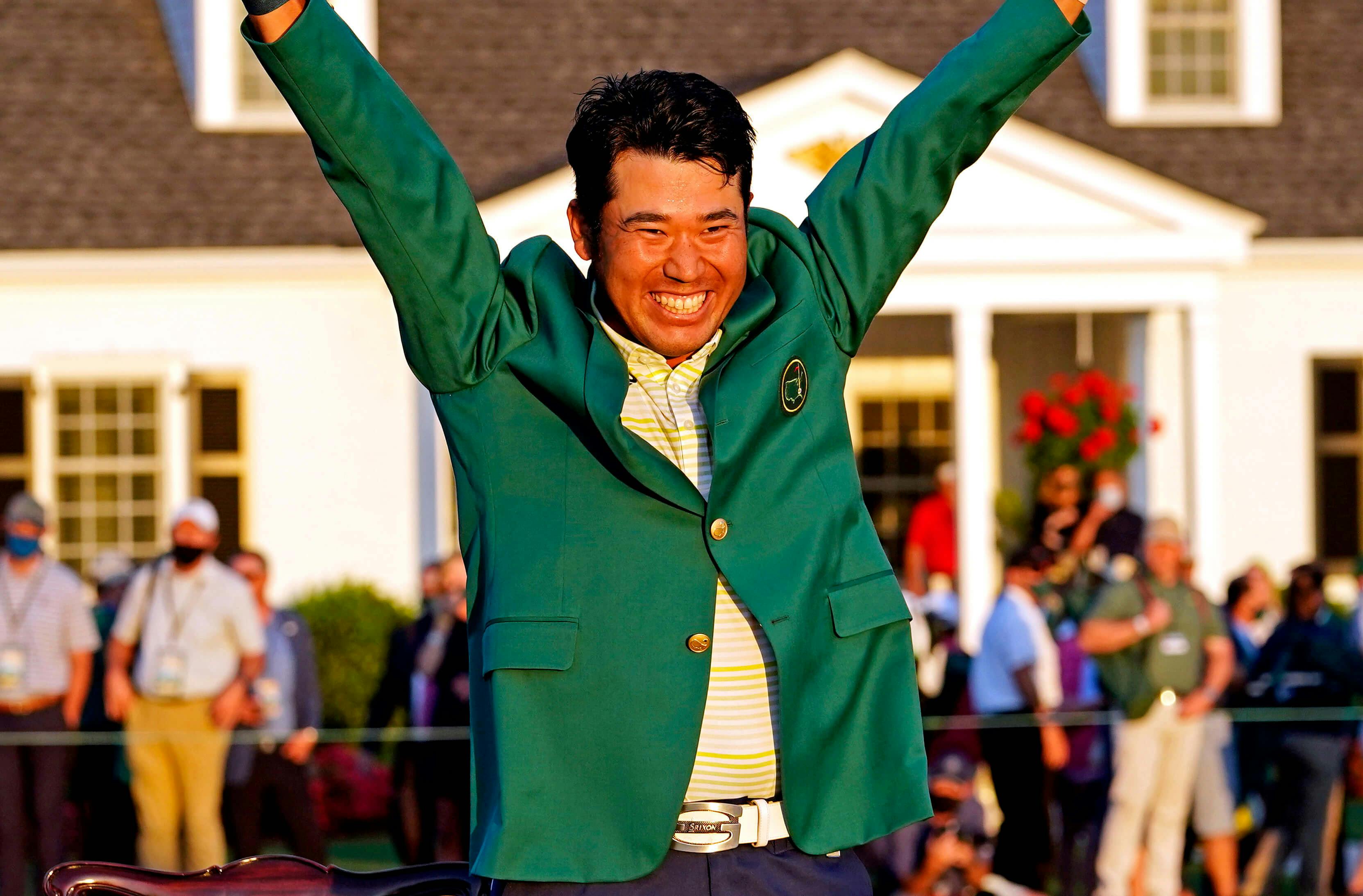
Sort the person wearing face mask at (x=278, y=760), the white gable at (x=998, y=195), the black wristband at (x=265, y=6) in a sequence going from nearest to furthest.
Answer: the black wristband at (x=265, y=6) → the person wearing face mask at (x=278, y=760) → the white gable at (x=998, y=195)

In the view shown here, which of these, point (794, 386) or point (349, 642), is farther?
point (349, 642)

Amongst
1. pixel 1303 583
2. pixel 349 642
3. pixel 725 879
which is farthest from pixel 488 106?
pixel 725 879

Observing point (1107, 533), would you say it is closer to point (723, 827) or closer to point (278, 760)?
point (278, 760)

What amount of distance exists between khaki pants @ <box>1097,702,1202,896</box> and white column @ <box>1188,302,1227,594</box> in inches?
264

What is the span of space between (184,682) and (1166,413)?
964 centimetres

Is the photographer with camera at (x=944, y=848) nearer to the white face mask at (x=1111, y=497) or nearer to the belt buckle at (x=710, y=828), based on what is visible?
the white face mask at (x=1111, y=497)

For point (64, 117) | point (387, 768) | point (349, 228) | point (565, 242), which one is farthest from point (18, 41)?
point (387, 768)

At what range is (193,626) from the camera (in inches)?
366

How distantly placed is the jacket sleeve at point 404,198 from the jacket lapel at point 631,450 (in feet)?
0.42

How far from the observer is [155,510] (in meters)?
16.4

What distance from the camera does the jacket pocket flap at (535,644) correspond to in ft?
8.17

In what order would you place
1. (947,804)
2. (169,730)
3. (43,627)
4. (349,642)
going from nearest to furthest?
1. (947,804)
2. (169,730)
3. (43,627)
4. (349,642)

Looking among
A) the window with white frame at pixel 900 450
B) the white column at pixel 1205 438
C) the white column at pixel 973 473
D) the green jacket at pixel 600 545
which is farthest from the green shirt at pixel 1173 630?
the window with white frame at pixel 900 450

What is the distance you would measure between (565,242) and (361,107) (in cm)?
1389
